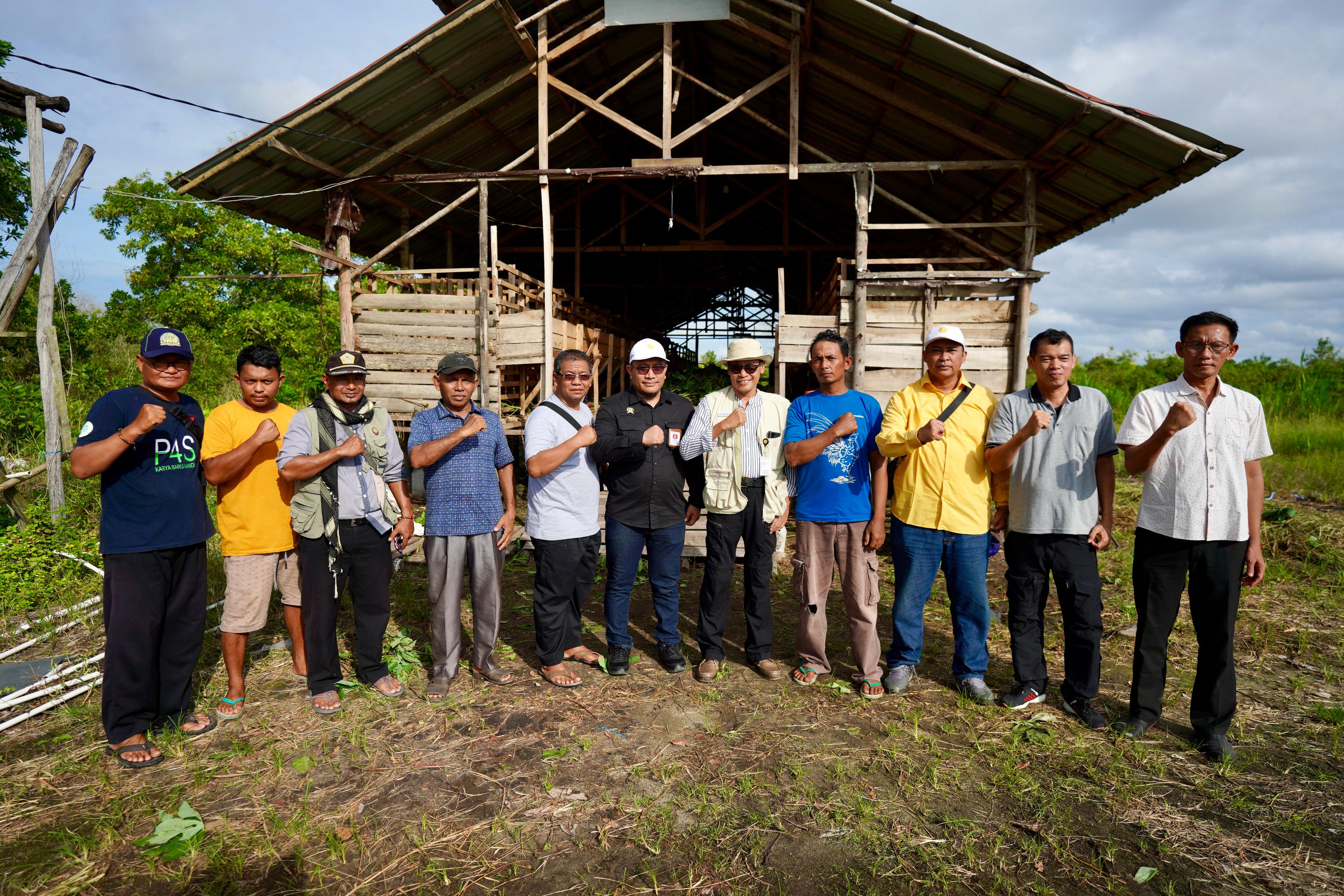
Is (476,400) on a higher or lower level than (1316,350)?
lower

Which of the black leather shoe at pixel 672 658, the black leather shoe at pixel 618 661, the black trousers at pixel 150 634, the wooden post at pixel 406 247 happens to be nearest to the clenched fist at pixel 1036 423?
the black leather shoe at pixel 672 658

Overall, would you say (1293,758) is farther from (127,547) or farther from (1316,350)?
(1316,350)

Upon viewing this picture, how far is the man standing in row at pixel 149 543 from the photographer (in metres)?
3.41

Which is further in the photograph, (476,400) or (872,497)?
(476,400)

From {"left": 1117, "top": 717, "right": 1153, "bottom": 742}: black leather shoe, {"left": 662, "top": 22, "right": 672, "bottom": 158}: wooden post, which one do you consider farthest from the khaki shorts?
{"left": 662, "top": 22, "right": 672, "bottom": 158}: wooden post

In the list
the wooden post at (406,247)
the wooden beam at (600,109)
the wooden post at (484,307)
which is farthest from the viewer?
the wooden post at (406,247)

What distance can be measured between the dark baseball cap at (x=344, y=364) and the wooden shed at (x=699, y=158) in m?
4.77

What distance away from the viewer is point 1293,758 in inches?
144

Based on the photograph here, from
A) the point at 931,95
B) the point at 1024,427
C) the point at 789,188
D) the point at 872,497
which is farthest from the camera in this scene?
the point at 789,188

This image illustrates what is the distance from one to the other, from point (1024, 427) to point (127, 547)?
4752mm

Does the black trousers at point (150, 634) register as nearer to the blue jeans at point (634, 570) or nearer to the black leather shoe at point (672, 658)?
the blue jeans at point (634, 570)

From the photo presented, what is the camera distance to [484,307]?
28.8 feet

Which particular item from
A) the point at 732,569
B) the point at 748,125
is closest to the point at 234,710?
the point at 732,569

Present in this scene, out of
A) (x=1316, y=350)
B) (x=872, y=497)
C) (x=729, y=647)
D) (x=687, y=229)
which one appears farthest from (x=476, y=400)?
(x=1316, y=350)
